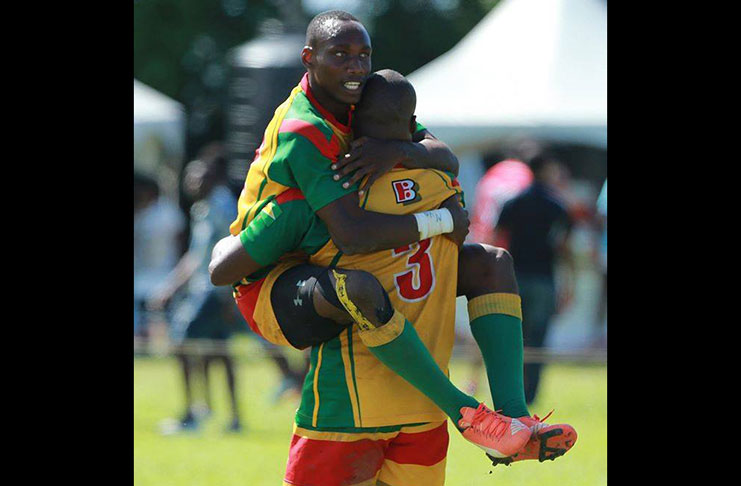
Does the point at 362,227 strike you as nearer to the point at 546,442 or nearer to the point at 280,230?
the point at 280,230

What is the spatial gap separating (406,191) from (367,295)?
44 cm

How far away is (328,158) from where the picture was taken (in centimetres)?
379

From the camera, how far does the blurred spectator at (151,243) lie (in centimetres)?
1560

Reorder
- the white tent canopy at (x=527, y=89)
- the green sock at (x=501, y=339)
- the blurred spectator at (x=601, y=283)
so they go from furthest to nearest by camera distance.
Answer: the blurred spectator at (x=601, y=283), the white tent canopy at (x=527, y=89), the green sock at (x=501, y=339)

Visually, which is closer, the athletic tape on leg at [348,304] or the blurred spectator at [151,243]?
the athletic tape on leg at [348,304]

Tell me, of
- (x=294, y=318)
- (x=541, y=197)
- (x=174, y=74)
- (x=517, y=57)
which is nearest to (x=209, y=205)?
(x=541, y=197)

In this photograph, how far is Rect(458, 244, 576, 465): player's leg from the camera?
396 cm

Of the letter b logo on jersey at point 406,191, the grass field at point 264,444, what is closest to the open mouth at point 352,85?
the letter b logo on jersey at point 406,191

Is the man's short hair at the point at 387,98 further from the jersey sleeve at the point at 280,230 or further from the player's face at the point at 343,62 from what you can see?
the jersey sleeve at the point at 280,230

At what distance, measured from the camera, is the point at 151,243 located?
617 inches

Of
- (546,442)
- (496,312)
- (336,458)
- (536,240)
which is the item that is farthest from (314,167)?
(536,240)

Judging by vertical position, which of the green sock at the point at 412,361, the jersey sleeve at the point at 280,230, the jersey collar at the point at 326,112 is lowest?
the green sock at the point at 412,361

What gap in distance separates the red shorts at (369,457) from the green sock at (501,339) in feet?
0.94

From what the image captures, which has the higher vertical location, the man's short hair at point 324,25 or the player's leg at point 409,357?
the man's short hair at point 324,25
